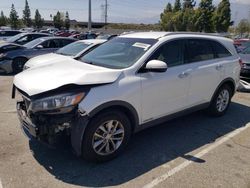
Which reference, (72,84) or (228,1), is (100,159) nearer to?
(72,84)

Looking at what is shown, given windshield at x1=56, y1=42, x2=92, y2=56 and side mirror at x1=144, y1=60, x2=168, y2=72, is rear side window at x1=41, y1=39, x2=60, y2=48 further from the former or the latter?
side mirror at x1=144, y1=60, x2=168, y2=72

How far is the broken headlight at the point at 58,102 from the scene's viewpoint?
11.0 feet

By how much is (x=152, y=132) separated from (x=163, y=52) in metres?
1.46

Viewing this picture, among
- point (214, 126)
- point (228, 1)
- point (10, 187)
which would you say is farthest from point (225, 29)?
point (10, 187)

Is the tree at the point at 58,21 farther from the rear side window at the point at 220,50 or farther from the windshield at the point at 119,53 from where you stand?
the windshield at the point at 119,53

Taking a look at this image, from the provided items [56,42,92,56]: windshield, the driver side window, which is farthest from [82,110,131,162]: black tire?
[56,42,92,56]: windshield

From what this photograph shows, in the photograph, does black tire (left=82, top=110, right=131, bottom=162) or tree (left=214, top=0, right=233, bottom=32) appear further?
tree (left=214, top=0, right=233, bottom=32)

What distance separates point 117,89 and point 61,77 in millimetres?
755

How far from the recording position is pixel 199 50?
5105 millimetres

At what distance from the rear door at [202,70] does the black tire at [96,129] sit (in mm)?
1513

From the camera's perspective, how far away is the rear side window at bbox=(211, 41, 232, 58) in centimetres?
549

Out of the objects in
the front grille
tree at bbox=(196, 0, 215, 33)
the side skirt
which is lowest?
the side skirt

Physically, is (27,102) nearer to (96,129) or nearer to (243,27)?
(96,129)

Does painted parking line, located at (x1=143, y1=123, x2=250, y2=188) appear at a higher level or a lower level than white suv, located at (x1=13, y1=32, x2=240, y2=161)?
lower
